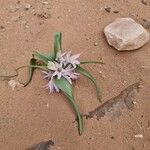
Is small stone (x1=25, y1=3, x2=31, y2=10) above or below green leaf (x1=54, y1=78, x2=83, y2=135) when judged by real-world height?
above

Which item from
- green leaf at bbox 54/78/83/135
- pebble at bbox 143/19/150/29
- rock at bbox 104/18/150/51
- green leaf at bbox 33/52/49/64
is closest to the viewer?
green leaf at bbox 54/78/83/135

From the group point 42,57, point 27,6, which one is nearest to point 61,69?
point 42,57

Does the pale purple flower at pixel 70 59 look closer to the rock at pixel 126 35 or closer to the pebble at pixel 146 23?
the rock at pixel 126 35

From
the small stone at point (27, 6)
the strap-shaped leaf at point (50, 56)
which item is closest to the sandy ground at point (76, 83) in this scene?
the small stone at point (27, 6)

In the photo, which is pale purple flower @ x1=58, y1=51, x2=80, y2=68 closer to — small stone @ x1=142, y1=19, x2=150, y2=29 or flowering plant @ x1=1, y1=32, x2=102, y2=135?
flowering plant @ x1=1, y1=32, x2=102, y2=135

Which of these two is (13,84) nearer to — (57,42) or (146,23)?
(57,42)

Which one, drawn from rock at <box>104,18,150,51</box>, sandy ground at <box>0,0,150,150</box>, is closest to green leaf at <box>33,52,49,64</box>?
sandy ground at <box>0,0,150,150</box>

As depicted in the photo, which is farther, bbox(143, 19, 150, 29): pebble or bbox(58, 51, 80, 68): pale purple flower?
bbox(143, 19, 150, 29): pebble
